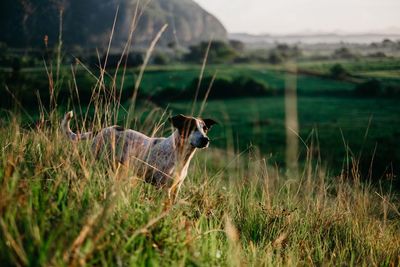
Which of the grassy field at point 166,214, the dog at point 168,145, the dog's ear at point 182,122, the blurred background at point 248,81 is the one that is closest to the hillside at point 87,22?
the blurred background at point 248,81

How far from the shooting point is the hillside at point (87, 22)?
4025cm

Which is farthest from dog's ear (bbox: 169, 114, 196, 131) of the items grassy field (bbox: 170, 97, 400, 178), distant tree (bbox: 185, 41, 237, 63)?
distant tree (bbox: 185, 41, 237, 63)

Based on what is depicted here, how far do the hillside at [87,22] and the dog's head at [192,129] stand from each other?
24896 mm

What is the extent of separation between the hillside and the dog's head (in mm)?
24896

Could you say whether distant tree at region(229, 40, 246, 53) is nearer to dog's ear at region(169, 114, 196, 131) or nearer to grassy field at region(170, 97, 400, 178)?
grassy field at region(170, 97, 400, 178)

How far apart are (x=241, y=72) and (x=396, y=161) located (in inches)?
1128

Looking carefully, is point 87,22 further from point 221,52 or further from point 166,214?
point 166,214

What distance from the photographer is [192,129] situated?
4988 mm

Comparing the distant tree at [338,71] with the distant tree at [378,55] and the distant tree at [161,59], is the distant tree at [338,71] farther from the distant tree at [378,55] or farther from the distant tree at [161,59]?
the distant tree at [161,59]

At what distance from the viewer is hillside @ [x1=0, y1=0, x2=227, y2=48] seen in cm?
4025

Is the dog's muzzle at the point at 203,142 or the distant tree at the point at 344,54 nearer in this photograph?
the dog's muzzle at the point at 203,142

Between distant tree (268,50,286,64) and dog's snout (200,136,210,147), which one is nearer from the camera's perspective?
dog's snout (200,136,210,147)

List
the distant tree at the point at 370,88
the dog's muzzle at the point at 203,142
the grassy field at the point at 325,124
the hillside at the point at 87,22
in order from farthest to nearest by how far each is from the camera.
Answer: the distant tree at the point at 370,88, the hillside at the point at 87,22, the grassy field at the point at 325,124, the dog's muzzle at the point at 203,142

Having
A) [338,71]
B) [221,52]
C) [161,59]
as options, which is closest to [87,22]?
[221,52]
